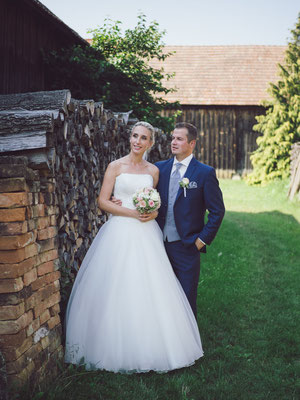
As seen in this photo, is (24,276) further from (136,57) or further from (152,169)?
(136,57)

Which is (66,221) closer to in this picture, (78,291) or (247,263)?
(78,291)

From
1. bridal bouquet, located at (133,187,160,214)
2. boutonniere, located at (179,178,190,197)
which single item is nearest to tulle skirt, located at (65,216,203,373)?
bridal bouquet, located at (133,187,160,214)

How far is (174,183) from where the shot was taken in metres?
4.39

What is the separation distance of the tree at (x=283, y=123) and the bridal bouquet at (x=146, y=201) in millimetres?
13713

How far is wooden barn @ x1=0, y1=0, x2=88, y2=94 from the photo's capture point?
7.53 meters

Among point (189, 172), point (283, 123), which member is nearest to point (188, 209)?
point (189, 172)

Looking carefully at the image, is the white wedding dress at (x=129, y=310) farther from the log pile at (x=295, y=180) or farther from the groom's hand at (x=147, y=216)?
A: the log pile at (x=295, y=180)

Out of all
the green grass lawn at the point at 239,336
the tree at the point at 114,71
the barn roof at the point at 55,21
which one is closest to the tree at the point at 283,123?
the tree at the point at 114,71

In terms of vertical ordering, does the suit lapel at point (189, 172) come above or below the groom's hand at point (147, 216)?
above

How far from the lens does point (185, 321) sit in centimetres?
397

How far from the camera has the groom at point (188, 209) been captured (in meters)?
4.21

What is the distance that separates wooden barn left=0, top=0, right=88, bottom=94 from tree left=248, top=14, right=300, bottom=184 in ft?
33.0

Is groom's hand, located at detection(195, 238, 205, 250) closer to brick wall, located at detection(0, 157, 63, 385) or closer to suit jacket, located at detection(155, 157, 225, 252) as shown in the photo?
suit jacket, located at detection(155, 157, 225, 252)

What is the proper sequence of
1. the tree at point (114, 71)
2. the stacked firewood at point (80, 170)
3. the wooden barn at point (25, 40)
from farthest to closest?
the tree at point (114, 71) < the wooden barn at point (25, 40) < the stacked firewood at point (80, 170)
